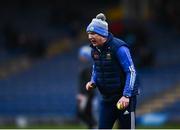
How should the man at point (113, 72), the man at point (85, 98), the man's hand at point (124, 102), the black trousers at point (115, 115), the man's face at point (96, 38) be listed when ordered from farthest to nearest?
1. the man at point (85, 98)
2. the black trousers at point (115, 115)
3. the man's face at point (96, 38)
4. the man at point (113, 72)
5. the man's hand at point (124, 102)

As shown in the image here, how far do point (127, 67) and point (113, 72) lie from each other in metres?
0.22

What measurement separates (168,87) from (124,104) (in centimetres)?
1266

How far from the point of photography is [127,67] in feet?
31.1

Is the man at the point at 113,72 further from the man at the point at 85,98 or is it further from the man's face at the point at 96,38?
the man at the point at 85,98

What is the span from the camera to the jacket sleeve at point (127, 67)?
371 inches

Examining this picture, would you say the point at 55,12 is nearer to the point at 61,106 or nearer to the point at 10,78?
the point at 10,78

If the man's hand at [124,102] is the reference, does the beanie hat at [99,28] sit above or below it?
above

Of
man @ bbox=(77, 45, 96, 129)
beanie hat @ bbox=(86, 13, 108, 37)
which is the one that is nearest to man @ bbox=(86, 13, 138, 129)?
beanie hat @ bbox=(86, 13, 108, 37)

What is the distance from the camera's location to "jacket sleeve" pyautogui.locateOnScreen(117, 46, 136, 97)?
9.41 m

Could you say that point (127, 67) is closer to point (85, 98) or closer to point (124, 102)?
point (124, 102)

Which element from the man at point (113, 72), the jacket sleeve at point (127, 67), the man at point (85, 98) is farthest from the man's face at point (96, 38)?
the man at point (85, 98)

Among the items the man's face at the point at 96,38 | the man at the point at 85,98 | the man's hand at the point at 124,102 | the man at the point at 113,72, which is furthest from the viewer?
the man at the point at 85,98

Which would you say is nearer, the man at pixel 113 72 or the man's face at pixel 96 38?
the man at pixel 113 72

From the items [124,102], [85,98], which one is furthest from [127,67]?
[85,98]
